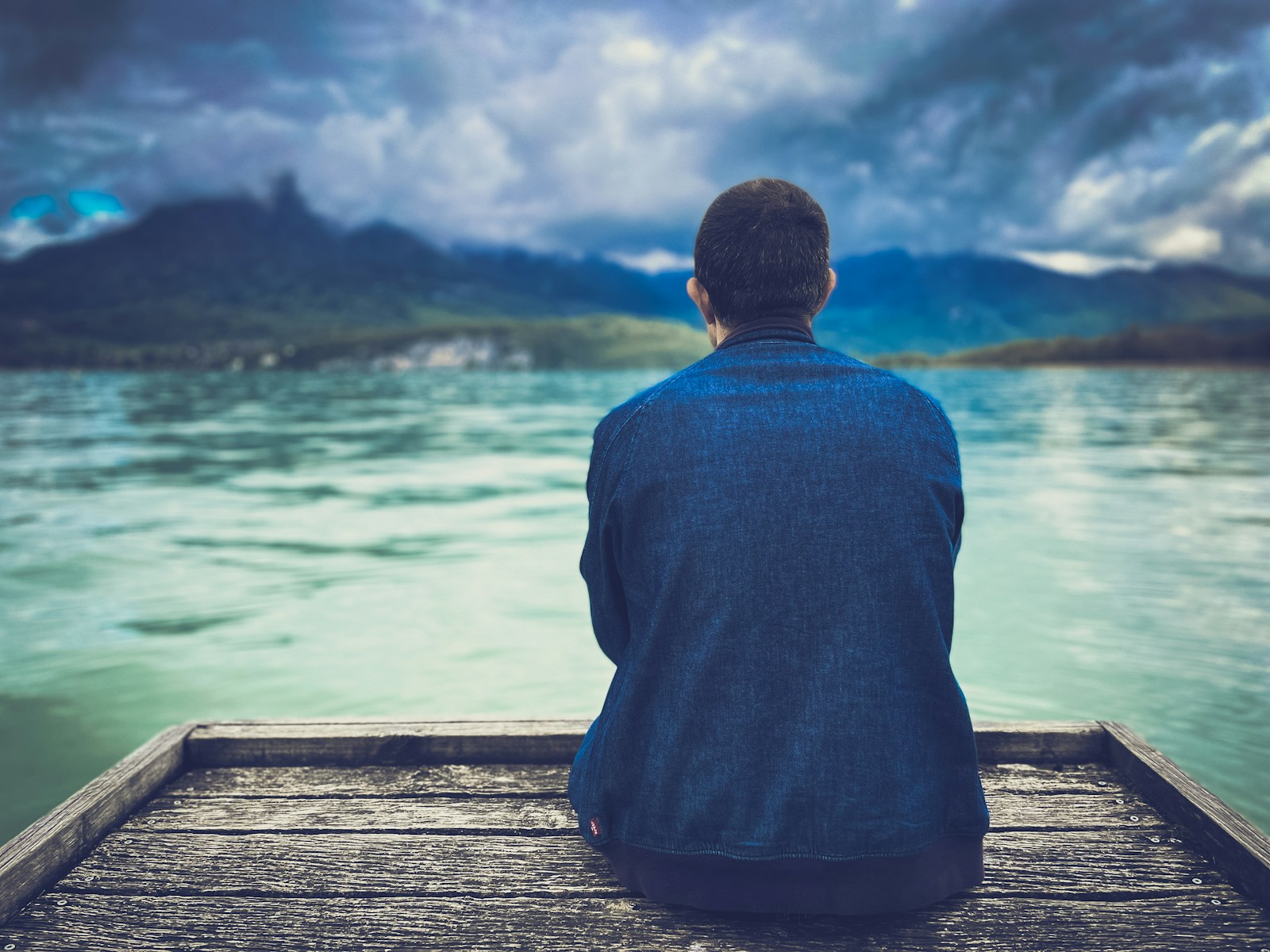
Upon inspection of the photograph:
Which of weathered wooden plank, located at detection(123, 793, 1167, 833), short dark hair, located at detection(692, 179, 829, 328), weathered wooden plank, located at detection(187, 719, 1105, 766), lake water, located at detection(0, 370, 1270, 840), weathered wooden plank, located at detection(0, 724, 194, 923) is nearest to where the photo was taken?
short dark hair, located at detection(692, 179, 829, 328)

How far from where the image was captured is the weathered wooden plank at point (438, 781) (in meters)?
3.55

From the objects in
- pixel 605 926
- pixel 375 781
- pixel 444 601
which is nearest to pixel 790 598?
pixel 605 926

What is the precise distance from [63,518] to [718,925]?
20.5 metres

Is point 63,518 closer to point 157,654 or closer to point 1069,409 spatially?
point 157,654

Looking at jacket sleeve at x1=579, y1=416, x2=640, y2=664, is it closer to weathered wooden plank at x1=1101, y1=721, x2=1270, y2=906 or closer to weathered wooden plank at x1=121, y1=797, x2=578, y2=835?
weathered wooden plank at x1=121, y1=797, x2=578, y2=835

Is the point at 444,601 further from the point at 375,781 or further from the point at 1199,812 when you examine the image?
the point at 1199,812

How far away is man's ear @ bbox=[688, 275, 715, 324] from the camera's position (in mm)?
2459

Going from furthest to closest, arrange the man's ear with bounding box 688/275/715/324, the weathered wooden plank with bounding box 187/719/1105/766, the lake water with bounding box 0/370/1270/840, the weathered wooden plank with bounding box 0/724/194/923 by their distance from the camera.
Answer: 1. the lake water with bounding box 0/370/1270/840
2. the weathered wooden plank with bounding box 187/719/1105/766
3. the weathered wooden plank with bounding box 0/724/194/923
4. the man's ear with bounding box 688/275/715/324

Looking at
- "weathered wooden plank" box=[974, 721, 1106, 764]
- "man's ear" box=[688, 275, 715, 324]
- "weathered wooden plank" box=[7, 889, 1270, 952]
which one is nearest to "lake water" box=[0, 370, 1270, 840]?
"weathered wooden plank" box=[7, 889, 1270, 952]

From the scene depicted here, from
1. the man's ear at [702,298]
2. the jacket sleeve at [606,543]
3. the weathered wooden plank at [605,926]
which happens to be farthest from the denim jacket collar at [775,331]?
the weathered wooden plank at [605,926]

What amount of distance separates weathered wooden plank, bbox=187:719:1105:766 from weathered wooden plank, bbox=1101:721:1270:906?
167mm

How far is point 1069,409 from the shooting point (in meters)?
61.9

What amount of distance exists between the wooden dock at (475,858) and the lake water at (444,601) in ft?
4.81

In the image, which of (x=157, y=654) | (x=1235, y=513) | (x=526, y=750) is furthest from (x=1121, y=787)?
(x=1235, y=513)
